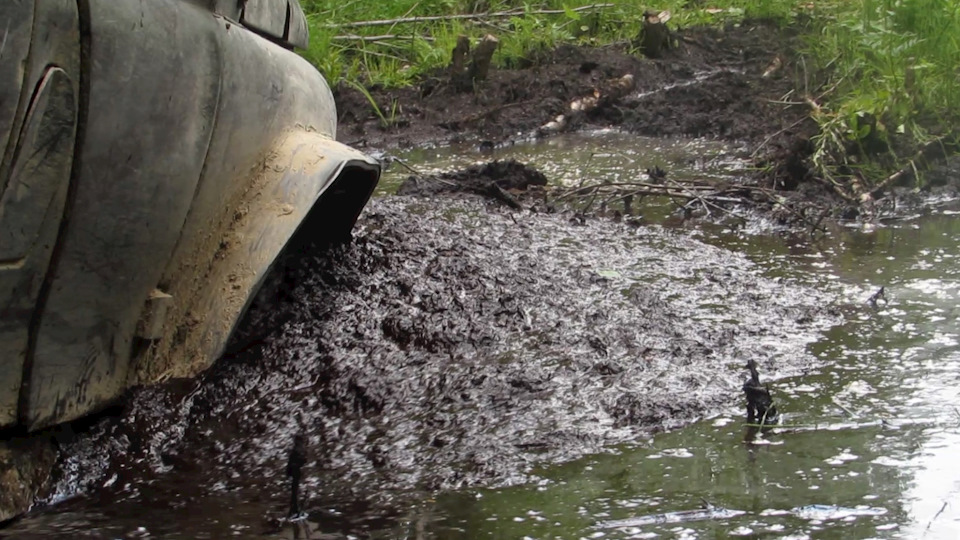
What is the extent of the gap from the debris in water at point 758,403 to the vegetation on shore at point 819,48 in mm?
2518

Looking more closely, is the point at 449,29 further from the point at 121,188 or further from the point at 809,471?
the point at 809,471

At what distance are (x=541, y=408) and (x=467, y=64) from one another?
17.9 ft

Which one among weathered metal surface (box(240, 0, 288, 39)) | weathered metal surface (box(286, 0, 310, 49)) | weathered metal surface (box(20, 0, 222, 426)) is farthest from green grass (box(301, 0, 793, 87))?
weathered metal surface (box(20, 0, 222, 426))

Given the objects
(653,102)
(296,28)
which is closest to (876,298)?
(296,28)

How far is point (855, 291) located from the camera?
3447mm

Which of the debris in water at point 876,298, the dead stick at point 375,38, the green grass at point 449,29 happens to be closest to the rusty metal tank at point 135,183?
the debris in water at point 876,298

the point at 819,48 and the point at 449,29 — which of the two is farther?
the point at 449,29

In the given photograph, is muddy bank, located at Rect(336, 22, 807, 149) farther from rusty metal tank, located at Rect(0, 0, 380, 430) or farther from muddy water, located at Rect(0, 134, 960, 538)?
rusty metal tank, located at Rect(0, 0, 380, 430)

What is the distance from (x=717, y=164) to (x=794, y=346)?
2.78 metres

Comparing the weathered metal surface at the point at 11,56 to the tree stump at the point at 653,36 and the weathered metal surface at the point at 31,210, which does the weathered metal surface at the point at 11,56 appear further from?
the tree stump at the point at 653,36

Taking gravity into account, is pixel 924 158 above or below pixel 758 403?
above

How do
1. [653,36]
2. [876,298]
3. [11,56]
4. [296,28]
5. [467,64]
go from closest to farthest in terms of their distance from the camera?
[11,56]
[296,28]
[876,298]
[467,64]
[653,36]

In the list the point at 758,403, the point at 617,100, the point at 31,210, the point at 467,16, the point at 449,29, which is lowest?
the point at 758,403

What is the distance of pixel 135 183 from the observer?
7.18 feet
